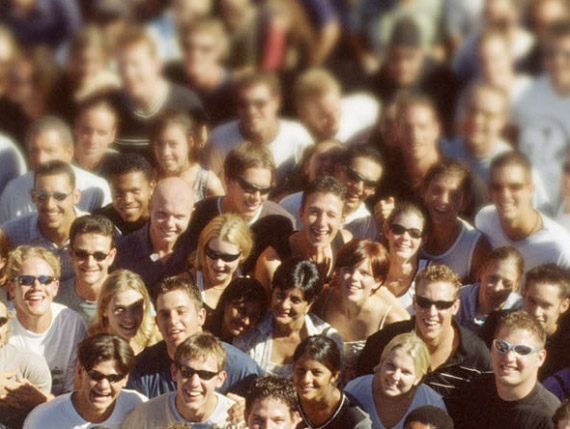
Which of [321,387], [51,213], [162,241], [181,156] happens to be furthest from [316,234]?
[51,213]

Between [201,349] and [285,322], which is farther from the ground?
[201,349]

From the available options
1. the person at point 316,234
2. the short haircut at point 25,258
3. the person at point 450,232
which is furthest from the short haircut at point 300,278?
the short haircut at point 25,258

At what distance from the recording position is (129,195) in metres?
7.14

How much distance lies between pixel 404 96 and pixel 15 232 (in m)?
2.83

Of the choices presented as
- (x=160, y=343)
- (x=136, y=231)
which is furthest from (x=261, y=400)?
(x=136, y=231)

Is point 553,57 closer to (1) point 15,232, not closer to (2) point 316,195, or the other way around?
(2) point 316,195

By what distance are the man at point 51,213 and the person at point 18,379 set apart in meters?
0.77

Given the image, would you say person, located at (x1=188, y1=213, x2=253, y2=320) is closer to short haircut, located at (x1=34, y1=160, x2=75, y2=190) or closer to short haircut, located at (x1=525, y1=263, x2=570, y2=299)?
short haircut, located at (x1=34, y1=160, x2=75, y2=190)

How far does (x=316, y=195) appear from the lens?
6.84m

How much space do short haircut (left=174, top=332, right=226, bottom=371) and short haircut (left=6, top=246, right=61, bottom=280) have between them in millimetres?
1038

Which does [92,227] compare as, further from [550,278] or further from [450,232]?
[550,278]

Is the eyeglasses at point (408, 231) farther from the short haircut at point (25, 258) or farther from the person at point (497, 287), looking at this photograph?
the short haircut at point (25, 258)

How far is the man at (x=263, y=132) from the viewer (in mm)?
7734

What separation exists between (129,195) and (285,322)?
1.45 metres
